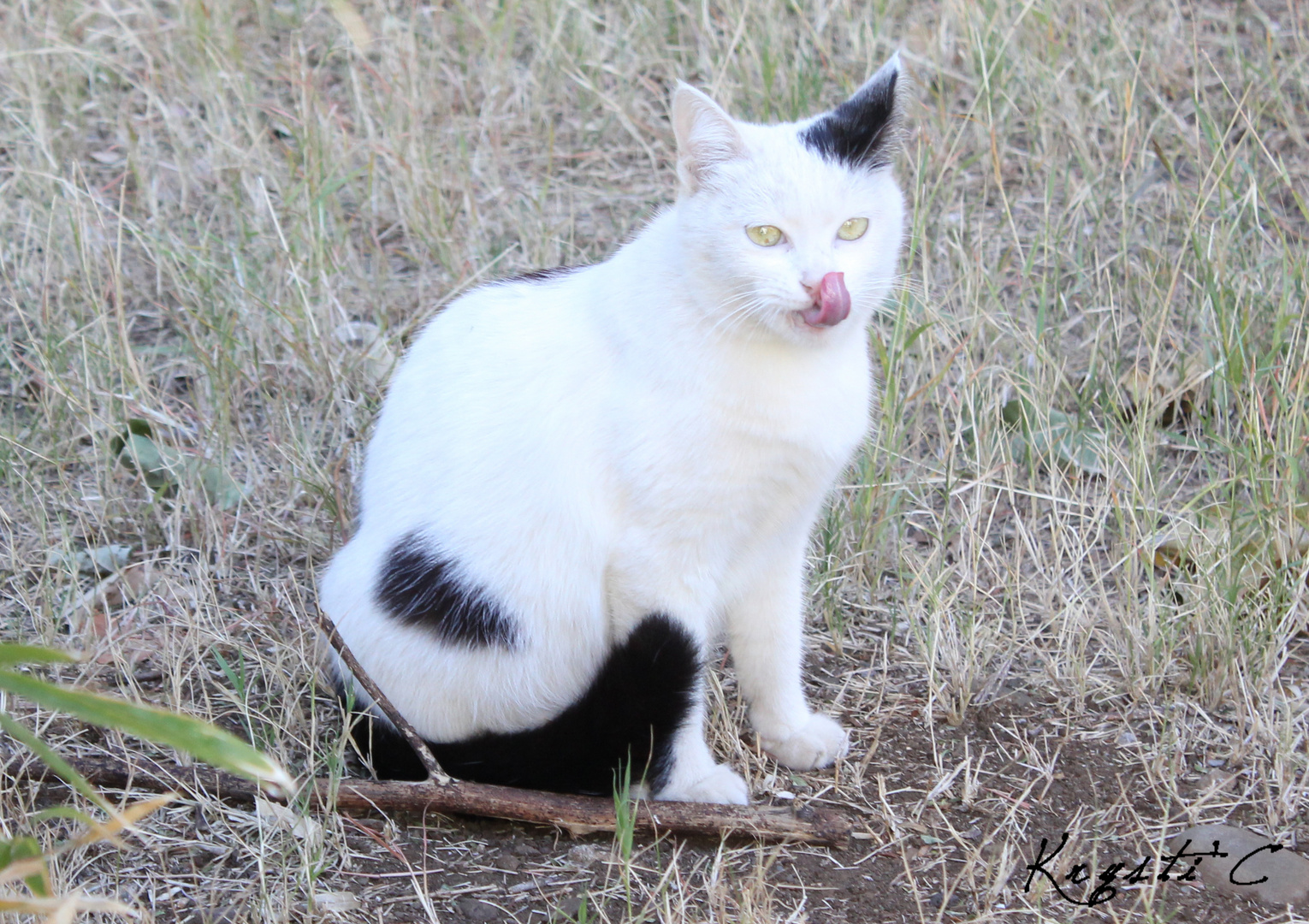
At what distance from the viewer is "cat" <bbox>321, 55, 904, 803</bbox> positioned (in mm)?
1662

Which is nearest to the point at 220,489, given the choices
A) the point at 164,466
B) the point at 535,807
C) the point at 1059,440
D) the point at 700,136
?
the point at 164,466

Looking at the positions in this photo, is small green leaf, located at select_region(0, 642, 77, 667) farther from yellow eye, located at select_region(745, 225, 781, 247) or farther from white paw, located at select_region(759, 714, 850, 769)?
white paw, located at select_region(759, 714, 850, 769)

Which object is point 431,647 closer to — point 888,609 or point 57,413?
point 888,609

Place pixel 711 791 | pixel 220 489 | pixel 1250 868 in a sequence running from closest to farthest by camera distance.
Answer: pixel 1250 868
pixel 711 791
pixel 220 489

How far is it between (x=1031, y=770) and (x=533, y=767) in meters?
0.80

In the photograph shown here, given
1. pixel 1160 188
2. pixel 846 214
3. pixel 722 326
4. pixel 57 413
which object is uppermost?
pixel 846 214

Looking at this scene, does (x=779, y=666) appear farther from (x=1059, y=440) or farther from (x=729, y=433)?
(x=1059, y=440)

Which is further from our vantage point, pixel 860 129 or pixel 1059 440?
pixel 1059 440

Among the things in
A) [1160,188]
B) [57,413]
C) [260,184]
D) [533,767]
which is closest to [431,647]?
[533,767]

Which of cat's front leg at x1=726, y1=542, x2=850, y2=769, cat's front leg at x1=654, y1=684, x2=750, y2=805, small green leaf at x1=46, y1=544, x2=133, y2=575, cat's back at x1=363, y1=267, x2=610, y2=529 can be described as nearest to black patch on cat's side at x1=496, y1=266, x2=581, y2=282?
cat's back at x1=363, y1=267, x2=610, y2=529

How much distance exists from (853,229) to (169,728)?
110 centimetres

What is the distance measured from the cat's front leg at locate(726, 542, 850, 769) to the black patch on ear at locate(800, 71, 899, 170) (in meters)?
0.61

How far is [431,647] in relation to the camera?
1.78 meters

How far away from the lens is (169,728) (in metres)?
1.06
